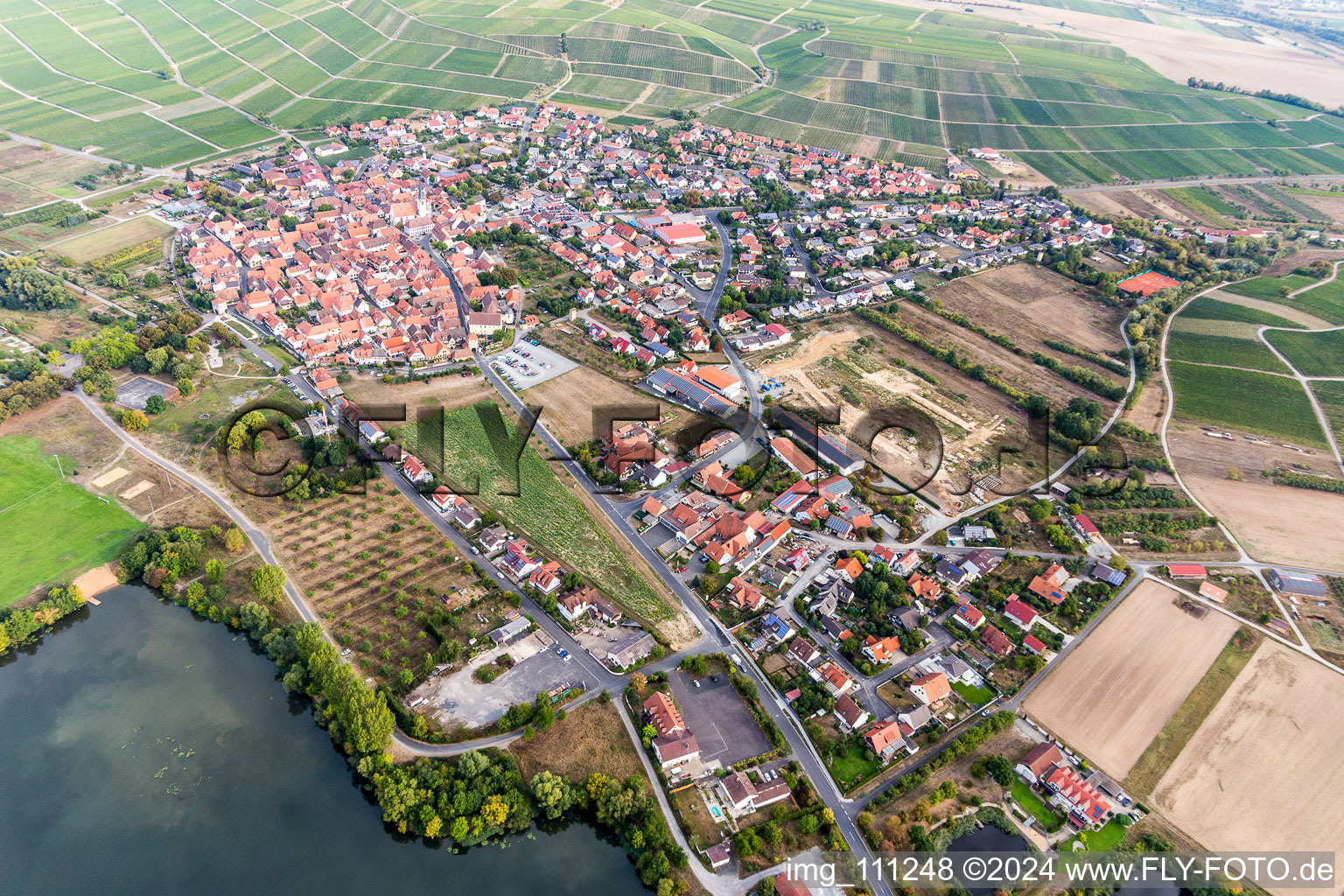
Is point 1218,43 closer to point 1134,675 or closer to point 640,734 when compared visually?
point 1134,675

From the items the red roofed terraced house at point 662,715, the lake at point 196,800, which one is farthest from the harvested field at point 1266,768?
the lake at point 196,800

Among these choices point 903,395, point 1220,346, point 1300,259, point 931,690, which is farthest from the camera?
point 1300,259

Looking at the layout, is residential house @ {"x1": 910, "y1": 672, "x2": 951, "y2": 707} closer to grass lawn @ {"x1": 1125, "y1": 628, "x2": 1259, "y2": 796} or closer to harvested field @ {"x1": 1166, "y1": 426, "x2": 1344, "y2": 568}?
grass lawn @ {"x1": 1125, "y1": 628, "x2": 1259, "y2": 796}

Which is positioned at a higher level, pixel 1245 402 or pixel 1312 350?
pixel 1312 350

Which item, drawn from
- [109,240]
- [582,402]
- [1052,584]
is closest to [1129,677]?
[1052,584]

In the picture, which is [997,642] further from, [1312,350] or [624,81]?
[624,81]

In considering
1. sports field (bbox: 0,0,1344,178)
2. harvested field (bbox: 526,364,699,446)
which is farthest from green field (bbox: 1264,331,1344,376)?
harvested field (bbox: 526,364,699,446)

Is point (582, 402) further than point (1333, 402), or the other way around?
point (1333, 402)
